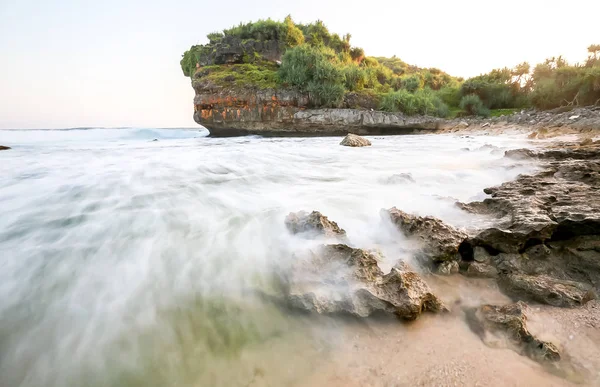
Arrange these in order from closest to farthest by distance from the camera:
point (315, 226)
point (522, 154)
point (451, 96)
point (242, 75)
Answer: point (315, 226) → point (522, 154) → point (242, 75) → point (451, 96)

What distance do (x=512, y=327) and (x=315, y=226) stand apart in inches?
56.2

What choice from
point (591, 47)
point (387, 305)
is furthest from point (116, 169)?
point (591, 47)

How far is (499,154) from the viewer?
5.60m

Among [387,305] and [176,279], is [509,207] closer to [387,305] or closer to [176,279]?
[387,305]

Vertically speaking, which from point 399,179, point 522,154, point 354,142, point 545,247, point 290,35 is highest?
point 290,35

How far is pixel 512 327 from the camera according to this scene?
1374 mm

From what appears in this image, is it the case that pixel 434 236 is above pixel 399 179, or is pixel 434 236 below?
below

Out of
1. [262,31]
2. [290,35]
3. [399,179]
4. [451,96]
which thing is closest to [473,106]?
[451,96]

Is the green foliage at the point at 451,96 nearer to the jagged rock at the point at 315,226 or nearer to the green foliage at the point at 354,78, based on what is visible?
the green foliage at the point at 354,78

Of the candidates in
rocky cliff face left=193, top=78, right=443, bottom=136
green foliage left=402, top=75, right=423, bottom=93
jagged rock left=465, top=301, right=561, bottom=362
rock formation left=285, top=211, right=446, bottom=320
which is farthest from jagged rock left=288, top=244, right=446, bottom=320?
green foliage left=402, top=75, right=423, bottom=93

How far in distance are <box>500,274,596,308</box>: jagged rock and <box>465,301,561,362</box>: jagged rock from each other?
0.14 m

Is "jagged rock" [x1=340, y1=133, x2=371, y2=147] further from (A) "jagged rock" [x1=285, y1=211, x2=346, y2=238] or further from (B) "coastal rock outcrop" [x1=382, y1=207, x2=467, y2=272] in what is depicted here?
(B) "coastal rock outcrop" [x1=382, y1=207, x2=467, y2=272]

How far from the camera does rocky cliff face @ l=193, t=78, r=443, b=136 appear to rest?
1522 cm

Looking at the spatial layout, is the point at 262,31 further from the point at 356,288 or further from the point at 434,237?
the point at 356,288
